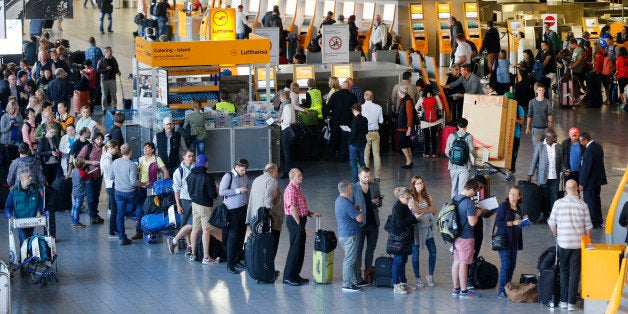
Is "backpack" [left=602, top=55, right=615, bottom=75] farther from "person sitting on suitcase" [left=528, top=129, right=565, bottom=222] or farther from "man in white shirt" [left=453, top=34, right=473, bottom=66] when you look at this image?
"person sitting on suitcase" [left=528, top=129, right=565, bottom=222]

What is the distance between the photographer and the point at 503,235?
14055mm

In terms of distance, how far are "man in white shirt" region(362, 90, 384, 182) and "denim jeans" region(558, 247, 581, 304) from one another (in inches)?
267

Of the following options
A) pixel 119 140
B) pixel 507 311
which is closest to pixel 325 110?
pixel 119 140

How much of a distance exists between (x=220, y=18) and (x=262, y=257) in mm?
10313

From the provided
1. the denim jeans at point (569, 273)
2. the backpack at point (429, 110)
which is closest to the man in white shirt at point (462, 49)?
the backpack at point (429, 110)

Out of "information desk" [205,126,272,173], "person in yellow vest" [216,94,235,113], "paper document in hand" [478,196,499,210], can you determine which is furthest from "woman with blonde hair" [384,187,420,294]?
"person in yellow vest" [216,94,235,113]

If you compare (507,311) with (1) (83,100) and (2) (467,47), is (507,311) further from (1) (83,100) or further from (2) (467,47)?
(2) (467,47)

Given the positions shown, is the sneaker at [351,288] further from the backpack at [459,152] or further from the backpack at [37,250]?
the backpack at [459,152]

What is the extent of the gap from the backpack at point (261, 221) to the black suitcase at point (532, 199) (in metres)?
4.26

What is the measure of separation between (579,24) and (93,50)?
650 inches

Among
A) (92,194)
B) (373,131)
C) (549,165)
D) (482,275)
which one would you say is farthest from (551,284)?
(373,131)

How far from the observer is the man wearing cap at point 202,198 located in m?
15.4

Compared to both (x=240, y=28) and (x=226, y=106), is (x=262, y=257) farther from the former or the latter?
(x=240, y=28)

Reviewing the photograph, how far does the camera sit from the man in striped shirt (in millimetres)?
13625
